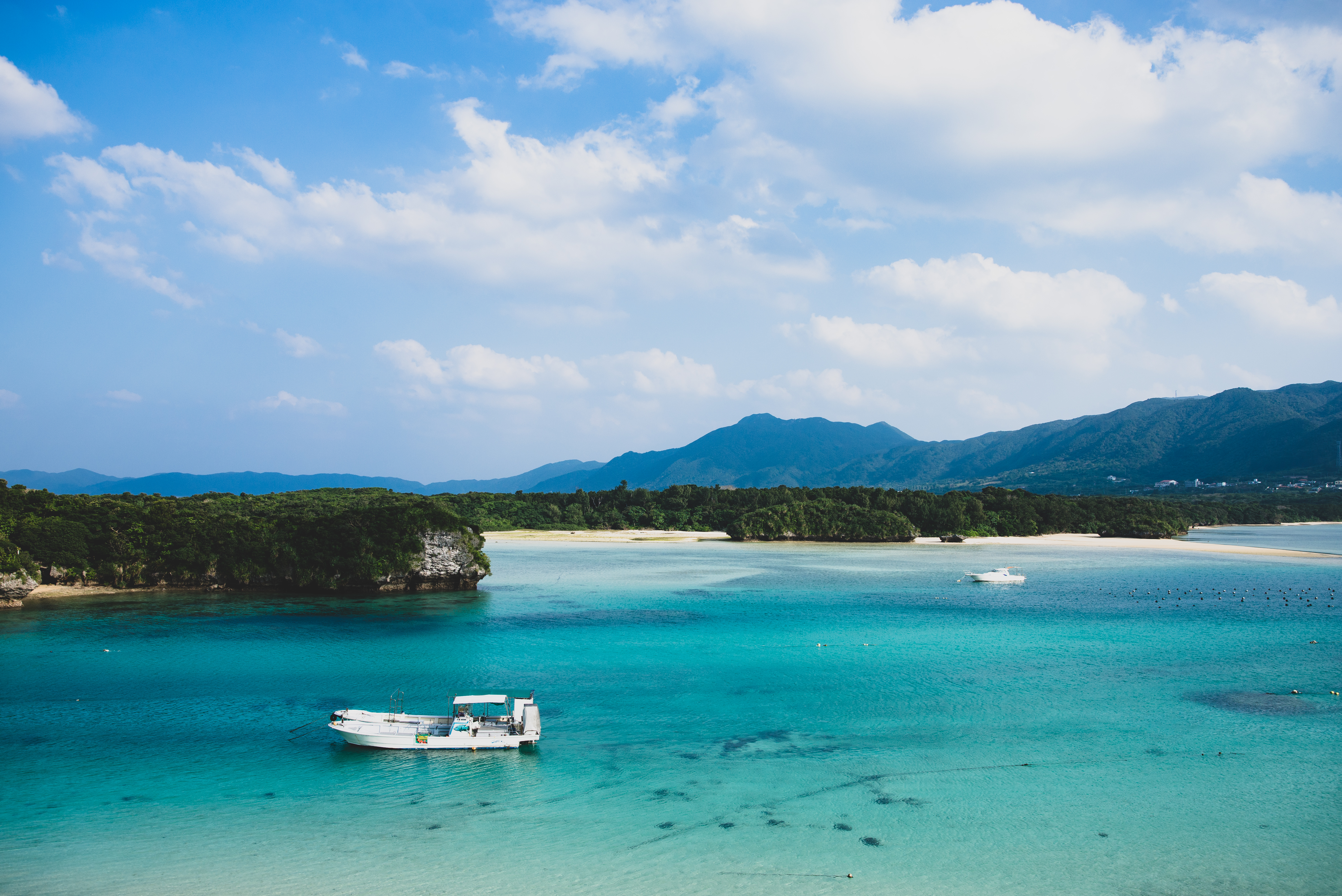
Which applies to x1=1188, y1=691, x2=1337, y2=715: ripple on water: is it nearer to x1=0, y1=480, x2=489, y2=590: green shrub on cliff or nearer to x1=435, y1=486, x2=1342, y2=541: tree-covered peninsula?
x1=0, y1=480, x2=489, y2=590: green shrub on cliff

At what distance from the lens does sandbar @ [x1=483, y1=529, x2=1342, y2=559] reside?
90.7m

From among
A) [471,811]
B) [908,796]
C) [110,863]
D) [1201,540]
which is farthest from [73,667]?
[1201,540]

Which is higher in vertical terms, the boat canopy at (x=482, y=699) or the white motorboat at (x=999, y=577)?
the boat canopy at (x=482, y=699)

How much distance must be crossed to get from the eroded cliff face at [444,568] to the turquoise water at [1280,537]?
90426 millimetres

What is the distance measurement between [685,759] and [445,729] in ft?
22.5

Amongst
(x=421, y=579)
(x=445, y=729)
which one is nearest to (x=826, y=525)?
(x=421, y=579)

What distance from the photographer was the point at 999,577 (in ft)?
196

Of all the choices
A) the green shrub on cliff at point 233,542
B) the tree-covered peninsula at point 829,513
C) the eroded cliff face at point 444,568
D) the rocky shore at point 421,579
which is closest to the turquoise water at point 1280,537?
the tree-covered peninsula at point 829,513

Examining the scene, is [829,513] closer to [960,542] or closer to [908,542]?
[908,542]

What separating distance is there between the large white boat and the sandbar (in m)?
37.2

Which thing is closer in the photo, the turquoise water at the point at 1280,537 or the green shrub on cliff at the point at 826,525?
the turquoise water at the point at 1280,537

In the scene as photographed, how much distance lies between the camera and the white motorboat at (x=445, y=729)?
20250 millimetres

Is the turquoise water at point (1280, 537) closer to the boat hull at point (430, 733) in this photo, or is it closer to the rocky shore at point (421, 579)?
the rocky shore at point (421, 579)

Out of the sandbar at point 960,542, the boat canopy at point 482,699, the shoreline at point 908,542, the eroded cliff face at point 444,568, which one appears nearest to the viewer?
the boat canopy at point 482,699
